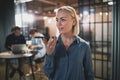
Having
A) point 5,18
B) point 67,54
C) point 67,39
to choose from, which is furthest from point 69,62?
point 5,18

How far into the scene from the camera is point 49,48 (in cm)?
118

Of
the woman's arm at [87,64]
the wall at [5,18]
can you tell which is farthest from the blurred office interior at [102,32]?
the wall at [5,18]

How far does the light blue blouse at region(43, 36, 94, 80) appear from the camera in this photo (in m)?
1.22

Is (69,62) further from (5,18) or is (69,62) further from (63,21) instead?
(5,18)

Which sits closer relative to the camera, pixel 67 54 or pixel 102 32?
pixel 67 54

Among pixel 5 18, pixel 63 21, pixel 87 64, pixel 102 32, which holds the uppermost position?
pixel 5 18

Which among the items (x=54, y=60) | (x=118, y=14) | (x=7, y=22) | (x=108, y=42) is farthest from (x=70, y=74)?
(x=7, y=22)

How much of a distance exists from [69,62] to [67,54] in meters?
0.06

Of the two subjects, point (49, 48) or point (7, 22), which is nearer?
point (49, 48)

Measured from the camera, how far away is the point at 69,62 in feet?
4.01

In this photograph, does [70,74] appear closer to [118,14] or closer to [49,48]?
[49,48]

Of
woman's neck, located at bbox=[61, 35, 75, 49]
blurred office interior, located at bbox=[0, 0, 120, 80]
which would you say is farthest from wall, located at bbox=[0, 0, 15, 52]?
woman's neck, located at bbox=[61, 35, 75, 49]

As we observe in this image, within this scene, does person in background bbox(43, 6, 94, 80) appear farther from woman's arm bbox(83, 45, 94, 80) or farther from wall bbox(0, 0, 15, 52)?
wall bbox(0, 0, 15, 52)

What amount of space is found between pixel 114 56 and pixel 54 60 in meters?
2.57
